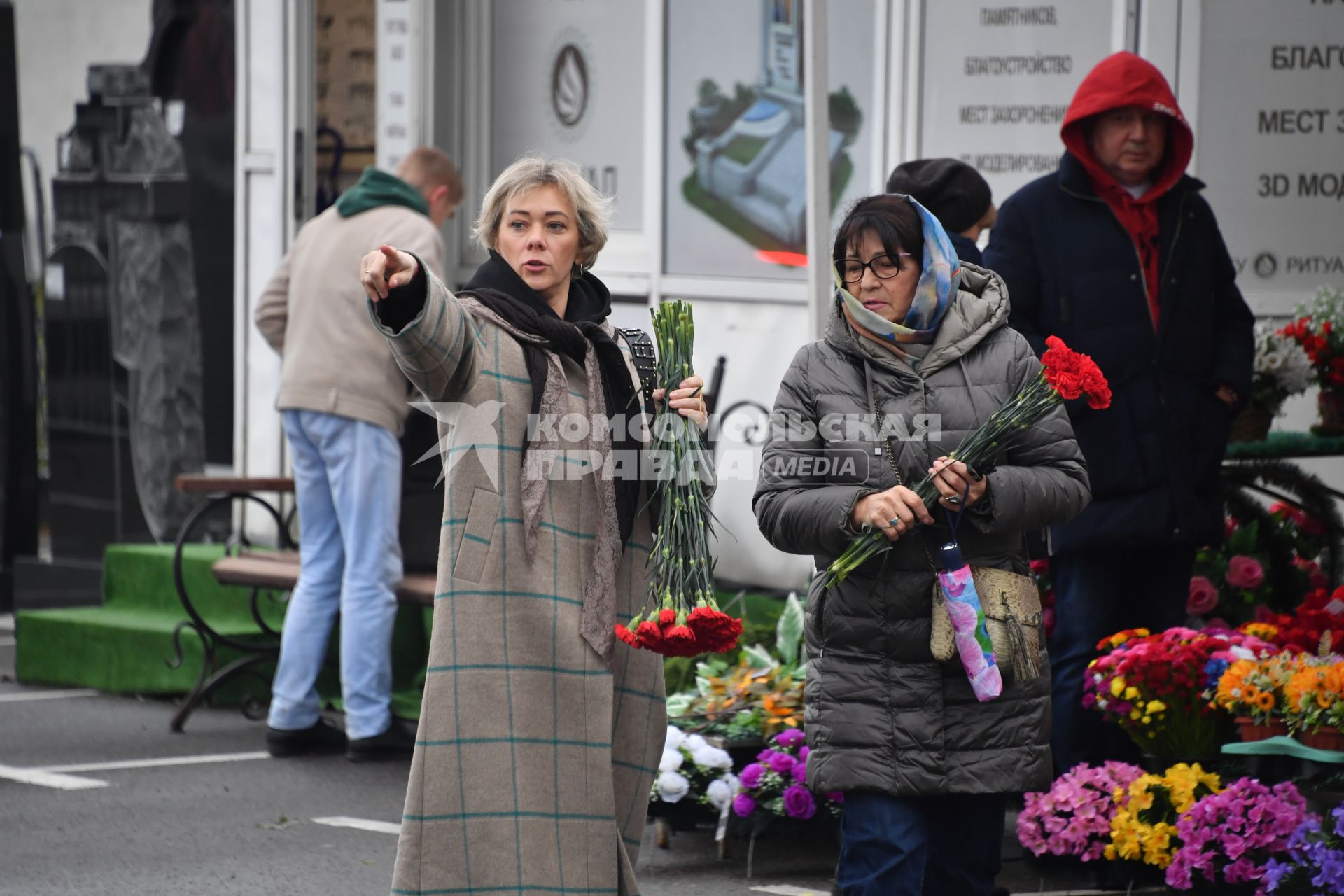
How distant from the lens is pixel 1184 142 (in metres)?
5.49

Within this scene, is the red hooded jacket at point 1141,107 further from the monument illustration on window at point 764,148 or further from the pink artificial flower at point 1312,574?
the monument illustration on window at point 764,148

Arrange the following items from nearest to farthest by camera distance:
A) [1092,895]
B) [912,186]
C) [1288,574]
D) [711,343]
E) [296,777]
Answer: [1092,895] → [912,186] → [1288,574] → [296,777] → [711,343]

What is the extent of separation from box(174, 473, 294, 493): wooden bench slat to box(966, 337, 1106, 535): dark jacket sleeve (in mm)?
4507

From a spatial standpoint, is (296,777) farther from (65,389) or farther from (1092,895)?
(65,389)

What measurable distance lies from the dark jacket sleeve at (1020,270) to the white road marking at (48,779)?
3573mm

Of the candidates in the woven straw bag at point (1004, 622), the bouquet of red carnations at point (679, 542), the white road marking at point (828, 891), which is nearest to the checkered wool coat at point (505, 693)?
the bouquet of red carnations at point (679, 542)

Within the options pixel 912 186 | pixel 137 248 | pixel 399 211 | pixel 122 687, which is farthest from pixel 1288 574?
pixel 137 248

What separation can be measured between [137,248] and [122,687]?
2.73 metres

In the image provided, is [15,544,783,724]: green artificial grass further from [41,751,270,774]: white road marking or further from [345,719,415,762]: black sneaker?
[41,751,270,774]: white road marking

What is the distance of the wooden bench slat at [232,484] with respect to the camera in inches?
305

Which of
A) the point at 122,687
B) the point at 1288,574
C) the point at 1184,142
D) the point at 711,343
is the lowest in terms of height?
the point at 122,687

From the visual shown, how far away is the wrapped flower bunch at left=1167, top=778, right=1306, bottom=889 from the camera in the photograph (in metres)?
4.51

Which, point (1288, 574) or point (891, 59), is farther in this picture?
point (891, 59)

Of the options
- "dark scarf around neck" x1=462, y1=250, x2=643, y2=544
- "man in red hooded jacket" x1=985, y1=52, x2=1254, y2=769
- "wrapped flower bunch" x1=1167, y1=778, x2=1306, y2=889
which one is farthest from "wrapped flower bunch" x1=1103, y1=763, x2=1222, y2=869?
"dark scarf around neck" x1=462, y1=250, x2=643, y2=544
